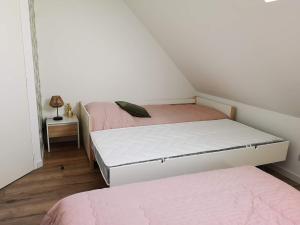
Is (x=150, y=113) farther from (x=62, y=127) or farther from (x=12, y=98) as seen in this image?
(x=12, y=98)

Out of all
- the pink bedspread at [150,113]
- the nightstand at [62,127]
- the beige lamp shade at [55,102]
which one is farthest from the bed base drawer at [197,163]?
the beige lamp shade at [55,102]

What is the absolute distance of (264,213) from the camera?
145 cm

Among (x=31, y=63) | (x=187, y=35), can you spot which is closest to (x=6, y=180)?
(x=31, y=63)

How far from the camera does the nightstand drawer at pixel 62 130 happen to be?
10.9 feet

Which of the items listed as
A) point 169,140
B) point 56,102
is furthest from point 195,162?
point 56,102

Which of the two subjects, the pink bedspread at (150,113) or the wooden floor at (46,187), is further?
the pink bedspread at (150,113)

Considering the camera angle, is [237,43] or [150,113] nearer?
[237,43]

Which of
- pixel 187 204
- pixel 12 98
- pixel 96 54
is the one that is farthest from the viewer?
pixel 96 54

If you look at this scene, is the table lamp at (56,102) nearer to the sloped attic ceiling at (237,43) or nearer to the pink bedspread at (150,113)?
the pink bedspread at (150,113)

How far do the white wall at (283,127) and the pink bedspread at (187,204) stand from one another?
1.21 metres

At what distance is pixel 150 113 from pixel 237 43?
1518mm

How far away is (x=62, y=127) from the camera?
3350mm

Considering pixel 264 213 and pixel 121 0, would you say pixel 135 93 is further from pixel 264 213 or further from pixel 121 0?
pixel 264 213

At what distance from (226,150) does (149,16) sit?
6.61 feet
